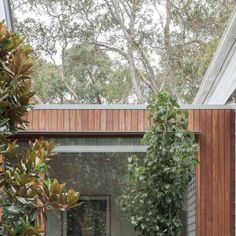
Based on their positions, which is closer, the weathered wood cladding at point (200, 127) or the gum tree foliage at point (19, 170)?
the gum tree foliage at point (19, 170)

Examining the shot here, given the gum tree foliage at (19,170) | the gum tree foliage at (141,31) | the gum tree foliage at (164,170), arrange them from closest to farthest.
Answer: the gum tree foliage at (19,170) < the gum tree foliage at (164,170) < the gum tree foliage at (141,31)

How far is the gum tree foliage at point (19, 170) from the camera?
2.94m

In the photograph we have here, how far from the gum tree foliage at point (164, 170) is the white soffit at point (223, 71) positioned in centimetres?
55

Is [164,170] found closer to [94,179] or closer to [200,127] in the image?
[200,127]

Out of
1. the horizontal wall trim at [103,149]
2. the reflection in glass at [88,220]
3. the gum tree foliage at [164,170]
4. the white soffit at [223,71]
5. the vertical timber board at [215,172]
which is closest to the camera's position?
the white soffit at [223,71]

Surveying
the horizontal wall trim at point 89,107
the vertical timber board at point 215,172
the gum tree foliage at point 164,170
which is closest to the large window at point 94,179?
the horizontal wall trim at point 89,107

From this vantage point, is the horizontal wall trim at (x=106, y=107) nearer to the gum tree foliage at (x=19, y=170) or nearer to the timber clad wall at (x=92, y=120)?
the timber clad wall at (x=92, y=120)

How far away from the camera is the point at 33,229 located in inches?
113

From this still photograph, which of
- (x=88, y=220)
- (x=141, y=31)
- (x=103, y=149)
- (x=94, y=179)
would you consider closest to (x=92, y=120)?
(x=103, y=149)

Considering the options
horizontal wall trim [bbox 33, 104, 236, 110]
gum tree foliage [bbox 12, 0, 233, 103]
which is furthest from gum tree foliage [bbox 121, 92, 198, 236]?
gum tree foliage [bbox 12, 0, 233, 103]

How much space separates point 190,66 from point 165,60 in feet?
2.44

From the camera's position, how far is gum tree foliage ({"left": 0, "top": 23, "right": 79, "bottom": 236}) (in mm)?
2936

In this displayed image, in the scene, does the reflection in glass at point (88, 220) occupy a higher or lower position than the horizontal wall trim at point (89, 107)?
lower

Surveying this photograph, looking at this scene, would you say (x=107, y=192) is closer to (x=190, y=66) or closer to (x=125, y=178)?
(x=125, y=178)
